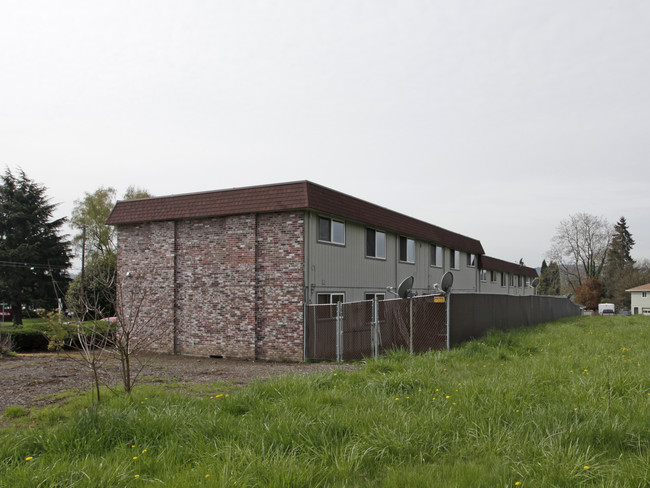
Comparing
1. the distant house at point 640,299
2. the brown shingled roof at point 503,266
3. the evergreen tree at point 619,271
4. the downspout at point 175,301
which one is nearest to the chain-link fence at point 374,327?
the downspout at point 175,301

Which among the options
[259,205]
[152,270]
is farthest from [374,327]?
[152,270]

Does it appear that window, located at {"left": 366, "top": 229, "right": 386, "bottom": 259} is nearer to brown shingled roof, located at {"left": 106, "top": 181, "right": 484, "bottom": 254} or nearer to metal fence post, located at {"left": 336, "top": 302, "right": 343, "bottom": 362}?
brown shingled roof, located at {"left": 106, "top": 181, "right": 484, "bottom": 254}

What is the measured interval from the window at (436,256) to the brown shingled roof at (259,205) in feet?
16.0

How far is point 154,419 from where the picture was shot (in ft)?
17.4

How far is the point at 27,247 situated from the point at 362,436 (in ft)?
140

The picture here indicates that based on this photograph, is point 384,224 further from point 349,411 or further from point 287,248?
point 349,411

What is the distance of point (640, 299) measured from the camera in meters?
62.5

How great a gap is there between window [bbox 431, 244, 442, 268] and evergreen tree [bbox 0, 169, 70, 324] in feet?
95.3

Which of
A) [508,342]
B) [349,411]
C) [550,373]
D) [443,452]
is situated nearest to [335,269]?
[508,342]

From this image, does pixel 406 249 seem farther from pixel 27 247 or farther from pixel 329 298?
pixel 27 247

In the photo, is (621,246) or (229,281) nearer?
(229,281)

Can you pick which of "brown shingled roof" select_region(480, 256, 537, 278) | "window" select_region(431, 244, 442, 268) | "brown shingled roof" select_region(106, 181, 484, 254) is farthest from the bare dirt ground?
"brown shingled roof" select_region(480, 256, 537, 278)

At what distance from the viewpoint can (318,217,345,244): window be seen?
15.8m

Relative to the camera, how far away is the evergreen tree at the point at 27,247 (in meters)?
39.4
